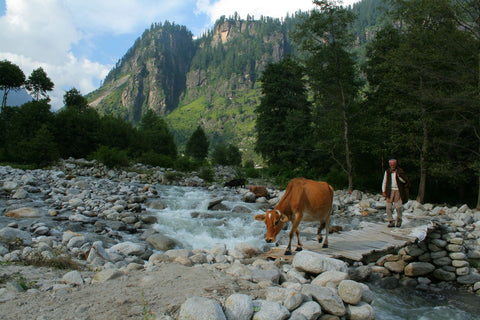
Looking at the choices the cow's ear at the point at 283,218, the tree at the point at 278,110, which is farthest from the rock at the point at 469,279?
the tree at the point at 278,110

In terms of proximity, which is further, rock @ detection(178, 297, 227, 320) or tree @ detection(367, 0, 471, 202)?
tree @ detection(367, 0, 471, 202)

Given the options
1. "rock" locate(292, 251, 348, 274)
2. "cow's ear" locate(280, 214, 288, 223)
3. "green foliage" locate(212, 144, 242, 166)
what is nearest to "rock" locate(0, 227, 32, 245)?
"cow's ear" locate(280, 214, 288, 223)

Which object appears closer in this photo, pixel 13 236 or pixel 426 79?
pixel 13 236

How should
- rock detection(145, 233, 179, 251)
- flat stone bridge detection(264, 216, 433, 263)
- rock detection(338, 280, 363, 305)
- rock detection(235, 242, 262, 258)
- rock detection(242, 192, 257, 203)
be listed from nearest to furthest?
rock detection(338, 280, 363, 305), flat stone bridge detection(264, 216, 433, 263), rock detection(235, 242, 262, 258), rock detection(145, 233, 179, 251), rock detection(242, 192, 257, 203)

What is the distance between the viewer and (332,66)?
57.7 feet

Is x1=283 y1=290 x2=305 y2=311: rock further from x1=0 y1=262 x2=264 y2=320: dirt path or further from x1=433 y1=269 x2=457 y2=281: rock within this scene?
x1=433 y1=269 x2=457 y2=281: rock

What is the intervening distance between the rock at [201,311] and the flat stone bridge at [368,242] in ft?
11.4

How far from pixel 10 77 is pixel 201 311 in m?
50.6

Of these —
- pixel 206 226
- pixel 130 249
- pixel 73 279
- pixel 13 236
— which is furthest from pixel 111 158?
pixel 73 279

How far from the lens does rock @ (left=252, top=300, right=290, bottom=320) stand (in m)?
3.44

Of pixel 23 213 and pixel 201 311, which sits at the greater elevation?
pixel 201 311

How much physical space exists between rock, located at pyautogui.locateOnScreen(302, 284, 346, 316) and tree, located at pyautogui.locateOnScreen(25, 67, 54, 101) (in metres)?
52.2

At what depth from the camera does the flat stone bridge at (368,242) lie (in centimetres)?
690

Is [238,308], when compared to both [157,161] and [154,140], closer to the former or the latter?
[157,161]
